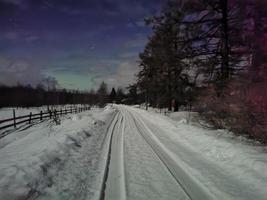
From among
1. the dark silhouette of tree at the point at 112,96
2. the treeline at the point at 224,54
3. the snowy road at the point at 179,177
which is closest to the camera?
the snowy road at the point at 179,177

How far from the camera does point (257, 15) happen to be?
14602 mm

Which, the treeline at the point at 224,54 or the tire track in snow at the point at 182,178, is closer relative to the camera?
the tire track in snow at the point at 182,178

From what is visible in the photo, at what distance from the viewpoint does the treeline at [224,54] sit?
10.6 meters

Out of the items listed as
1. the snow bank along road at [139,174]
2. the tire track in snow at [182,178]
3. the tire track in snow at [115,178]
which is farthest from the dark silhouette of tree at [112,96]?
the tire track in snow at [115,178]

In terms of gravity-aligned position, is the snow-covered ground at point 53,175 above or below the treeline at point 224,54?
below

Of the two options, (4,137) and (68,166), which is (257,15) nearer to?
(68,166)

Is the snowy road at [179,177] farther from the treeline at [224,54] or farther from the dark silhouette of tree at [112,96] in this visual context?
the dark silhouette of tree at [112,96]

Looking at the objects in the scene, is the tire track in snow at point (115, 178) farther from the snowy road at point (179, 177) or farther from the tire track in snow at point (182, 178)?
the tire track in snow at point (182, 178)

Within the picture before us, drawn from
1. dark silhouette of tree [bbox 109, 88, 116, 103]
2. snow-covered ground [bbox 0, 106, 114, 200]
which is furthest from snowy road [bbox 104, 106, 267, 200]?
dark silhouette of tree [bbox 109, 88, 116, 103]

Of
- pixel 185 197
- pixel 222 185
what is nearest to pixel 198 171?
pixel 222 185

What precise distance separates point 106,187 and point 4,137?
13670 millimetres

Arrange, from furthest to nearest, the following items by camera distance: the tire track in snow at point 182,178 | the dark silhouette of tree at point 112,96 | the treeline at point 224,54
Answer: the dark silhouette of tree at point 112,96
the treeline at point 224,54
the tire track in snow at point 182,178

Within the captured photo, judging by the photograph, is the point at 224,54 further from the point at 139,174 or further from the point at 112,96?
the point at 112,96

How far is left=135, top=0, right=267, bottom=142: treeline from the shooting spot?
416 inches
